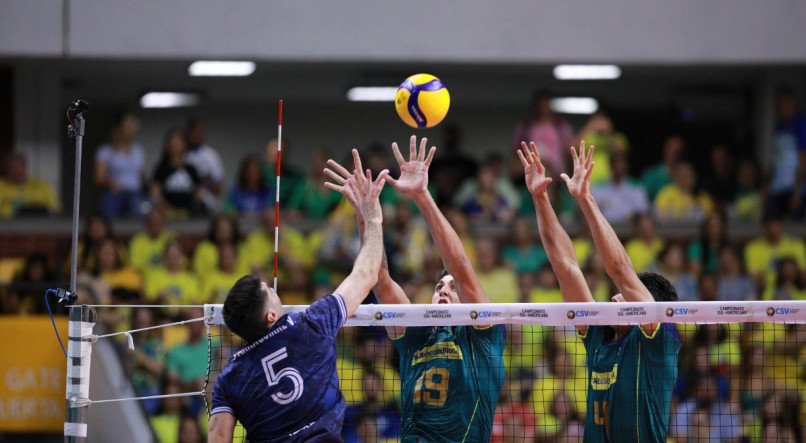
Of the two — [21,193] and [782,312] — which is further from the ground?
[21,193]

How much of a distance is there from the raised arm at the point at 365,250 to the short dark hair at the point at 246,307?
537mm

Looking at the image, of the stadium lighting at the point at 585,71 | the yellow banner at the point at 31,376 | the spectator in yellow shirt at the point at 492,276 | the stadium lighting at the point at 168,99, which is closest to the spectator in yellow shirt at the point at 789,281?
the spectator in yellow shirt at the point at 492,276

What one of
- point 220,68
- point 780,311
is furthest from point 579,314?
point 220,68

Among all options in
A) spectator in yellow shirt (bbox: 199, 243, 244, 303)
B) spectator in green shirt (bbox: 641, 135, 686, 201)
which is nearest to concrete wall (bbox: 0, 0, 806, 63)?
spectator in green shirt (bbox: 641, 135, 686, 201)

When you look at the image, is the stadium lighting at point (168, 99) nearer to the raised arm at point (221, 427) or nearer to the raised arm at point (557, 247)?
the raised arm at point (557, 247)

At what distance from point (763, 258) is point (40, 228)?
415 inches

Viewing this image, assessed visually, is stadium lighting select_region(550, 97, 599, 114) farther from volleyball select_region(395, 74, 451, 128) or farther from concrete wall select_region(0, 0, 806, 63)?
volleyball select_region(395, 74, 451, 128)

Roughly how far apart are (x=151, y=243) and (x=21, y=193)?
253 centimetres

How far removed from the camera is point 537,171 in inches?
343

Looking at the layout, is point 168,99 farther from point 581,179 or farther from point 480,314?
point 480,314

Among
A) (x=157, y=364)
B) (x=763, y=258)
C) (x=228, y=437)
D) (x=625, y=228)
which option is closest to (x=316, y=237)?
(x=157, y=364)

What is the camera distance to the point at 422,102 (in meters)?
9.66

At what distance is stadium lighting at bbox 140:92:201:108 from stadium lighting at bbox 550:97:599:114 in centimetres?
686

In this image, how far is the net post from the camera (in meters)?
8.09
